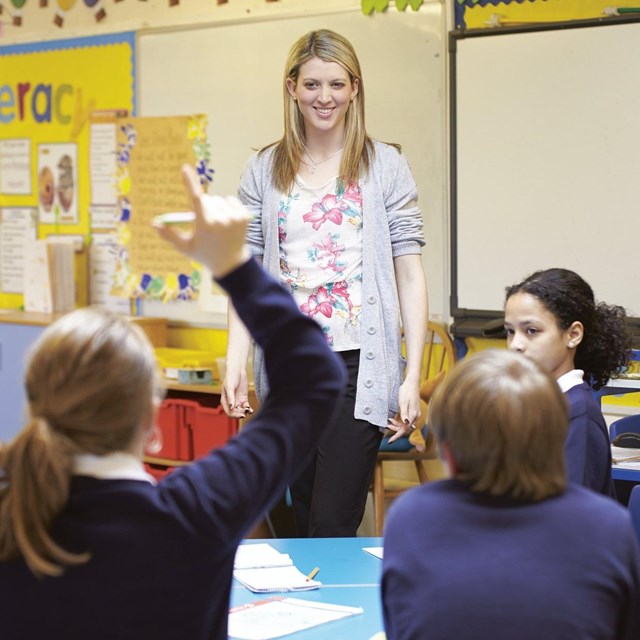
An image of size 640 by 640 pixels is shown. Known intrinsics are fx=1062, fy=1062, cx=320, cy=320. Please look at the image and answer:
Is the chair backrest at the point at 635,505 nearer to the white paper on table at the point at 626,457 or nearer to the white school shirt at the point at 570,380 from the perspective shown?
the white school shirt at the point at 570,380

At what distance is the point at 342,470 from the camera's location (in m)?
2.21

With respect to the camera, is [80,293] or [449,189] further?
[80,293]

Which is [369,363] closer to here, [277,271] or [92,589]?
[277,271]

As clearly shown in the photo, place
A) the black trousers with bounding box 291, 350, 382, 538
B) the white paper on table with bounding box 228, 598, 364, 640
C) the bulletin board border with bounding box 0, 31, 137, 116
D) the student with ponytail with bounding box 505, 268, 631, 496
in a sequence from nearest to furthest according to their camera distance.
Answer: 1. the white paper on table with bounding box 228, 598, 364, 640
2. the student with ponytail with bounding box 505, 268, 631, 496
3. the black trousers with bounding box 291, 350, 382, 538
4. the bulletin board border with bounding box 0, 31, 137, 116

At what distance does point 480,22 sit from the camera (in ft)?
12.6

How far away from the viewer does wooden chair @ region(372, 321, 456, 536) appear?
379 centimetres

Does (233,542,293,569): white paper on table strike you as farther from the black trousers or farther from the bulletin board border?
the bulletin board border

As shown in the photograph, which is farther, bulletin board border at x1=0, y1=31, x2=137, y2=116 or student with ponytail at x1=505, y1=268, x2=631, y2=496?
bulletin board border at x1=0, y1=31, x2=137, y2=116

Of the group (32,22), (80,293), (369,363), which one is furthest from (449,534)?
(32,22)

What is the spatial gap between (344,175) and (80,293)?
3070 millimetres

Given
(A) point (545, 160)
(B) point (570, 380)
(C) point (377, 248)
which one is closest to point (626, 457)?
(B) point (570, 380)

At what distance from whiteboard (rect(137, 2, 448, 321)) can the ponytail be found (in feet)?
10.4

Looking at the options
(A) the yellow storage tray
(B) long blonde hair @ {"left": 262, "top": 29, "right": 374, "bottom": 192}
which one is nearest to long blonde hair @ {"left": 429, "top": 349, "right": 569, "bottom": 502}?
(B) long blonde hair @ {"left": 262, "top": 29, "right": 374, "bottom": 192}

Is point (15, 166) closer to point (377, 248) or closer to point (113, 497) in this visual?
point (377, 248)
